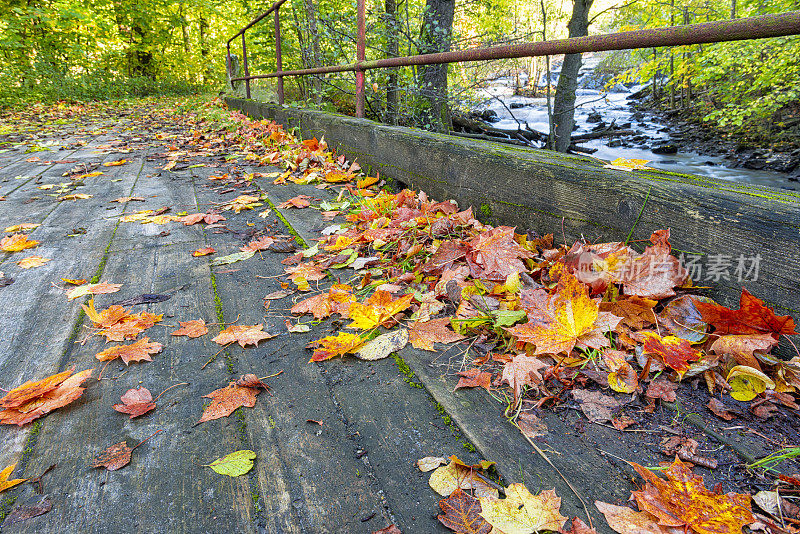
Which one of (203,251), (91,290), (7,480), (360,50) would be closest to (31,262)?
(91,290)

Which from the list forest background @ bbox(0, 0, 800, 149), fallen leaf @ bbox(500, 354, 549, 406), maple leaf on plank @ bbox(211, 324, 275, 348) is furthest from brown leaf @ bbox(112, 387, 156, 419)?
forest background @ bbox(0, 0, 800, 149)

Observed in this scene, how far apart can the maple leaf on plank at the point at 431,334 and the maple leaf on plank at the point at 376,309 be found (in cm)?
9

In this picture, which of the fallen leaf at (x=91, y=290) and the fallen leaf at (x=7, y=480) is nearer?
the fallen leaf at (x=7, y=480)

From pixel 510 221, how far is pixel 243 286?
113cm

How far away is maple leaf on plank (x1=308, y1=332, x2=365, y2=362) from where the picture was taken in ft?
4.15

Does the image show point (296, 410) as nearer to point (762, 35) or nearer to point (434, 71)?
point (762, 35)

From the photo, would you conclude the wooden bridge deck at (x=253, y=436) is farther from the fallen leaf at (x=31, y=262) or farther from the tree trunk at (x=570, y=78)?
the tree trunk at (x=570, y=78)

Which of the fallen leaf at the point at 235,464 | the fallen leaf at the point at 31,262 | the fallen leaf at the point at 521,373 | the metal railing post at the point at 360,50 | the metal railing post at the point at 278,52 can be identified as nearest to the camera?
the fallen leaf at the point at 235,464

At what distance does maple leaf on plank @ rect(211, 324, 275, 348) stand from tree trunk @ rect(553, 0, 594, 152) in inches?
277

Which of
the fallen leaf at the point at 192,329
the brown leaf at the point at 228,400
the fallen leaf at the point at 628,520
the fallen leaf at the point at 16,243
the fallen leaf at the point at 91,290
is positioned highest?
the fallen leaf at the point at 16,243

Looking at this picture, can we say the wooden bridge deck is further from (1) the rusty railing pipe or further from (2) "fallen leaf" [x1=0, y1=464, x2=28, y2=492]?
(1) the rusty railing pipe

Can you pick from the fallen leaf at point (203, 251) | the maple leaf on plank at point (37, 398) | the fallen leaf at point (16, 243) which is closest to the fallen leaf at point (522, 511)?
the maple leaf on plank at point (37, 398)

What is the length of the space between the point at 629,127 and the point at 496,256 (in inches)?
501

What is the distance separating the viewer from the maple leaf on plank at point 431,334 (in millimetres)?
1318
